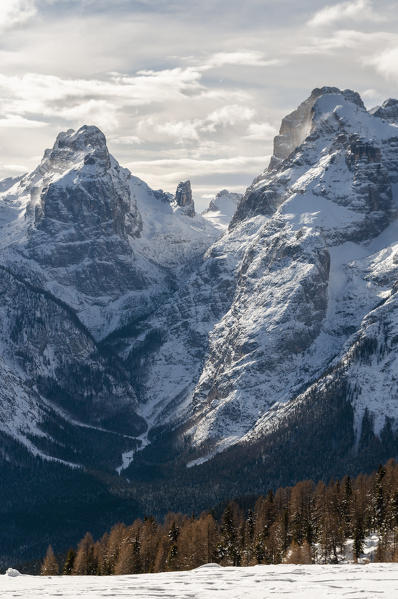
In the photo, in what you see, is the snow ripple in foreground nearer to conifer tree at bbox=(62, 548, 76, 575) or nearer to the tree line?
the tree line

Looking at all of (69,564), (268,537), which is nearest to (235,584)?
(69,564)

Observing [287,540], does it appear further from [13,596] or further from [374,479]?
[13,596]

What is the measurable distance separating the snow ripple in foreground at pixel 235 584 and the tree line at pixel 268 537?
45134 millimetres

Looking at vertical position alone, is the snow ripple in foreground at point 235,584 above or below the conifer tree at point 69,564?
above

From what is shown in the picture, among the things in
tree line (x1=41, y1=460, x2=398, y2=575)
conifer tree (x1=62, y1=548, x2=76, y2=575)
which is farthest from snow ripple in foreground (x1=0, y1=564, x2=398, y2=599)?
conifer tree (x1=62, y1=548, x2=76, y2=575)

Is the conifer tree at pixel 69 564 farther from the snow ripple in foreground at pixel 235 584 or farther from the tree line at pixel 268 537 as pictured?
the snow ripple in foreground at pixel 235 584

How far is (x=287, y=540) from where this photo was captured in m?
180

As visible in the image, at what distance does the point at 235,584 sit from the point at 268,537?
76443mm

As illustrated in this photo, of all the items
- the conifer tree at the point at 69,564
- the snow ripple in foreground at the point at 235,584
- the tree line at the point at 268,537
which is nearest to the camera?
the snow ripple in foreground at the point at 235,584

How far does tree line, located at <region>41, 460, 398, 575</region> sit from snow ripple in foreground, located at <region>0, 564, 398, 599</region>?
45.1m

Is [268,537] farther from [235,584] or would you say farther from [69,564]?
[235,584]

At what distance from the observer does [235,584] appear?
101688 millimetres

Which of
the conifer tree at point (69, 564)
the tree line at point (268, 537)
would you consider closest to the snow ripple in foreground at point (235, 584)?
the tree line at point (268, 537)

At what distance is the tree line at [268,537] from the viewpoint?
542ft
